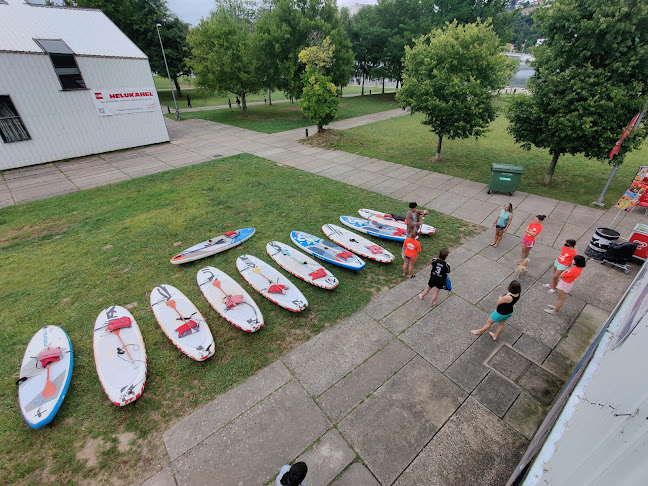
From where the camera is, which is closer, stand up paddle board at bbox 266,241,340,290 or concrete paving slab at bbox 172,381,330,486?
concrete paving slab at bbox 172,381,330,486

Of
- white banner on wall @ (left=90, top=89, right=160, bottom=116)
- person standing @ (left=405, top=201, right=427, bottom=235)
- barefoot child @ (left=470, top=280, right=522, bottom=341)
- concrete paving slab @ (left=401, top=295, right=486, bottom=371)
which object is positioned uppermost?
white banner on wall @ (left=90, top=89, right=160, bottom=116)

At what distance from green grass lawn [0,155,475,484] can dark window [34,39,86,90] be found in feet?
25.1

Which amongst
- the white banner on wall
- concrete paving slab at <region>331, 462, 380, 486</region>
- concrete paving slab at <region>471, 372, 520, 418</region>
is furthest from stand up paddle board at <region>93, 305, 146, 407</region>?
the white banner on wall

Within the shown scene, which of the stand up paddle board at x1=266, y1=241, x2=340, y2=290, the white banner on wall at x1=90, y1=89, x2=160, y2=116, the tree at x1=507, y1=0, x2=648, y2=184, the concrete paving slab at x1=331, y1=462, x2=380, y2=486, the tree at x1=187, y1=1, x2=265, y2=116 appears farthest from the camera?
the tree at x1=187, y1=1, x2=265, y2=116

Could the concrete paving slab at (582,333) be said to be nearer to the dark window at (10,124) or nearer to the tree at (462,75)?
the tree at (462,75)

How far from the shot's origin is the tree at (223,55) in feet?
77.5

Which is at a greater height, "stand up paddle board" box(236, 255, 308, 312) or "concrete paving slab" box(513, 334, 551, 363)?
"stand up paddle board" box(236, 255, 308, 312)

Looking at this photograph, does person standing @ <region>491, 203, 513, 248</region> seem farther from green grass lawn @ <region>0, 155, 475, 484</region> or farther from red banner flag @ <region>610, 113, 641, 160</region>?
red banner flag @ <region>610, 113, 641, 160</region>

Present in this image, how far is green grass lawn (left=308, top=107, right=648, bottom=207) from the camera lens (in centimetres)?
1302

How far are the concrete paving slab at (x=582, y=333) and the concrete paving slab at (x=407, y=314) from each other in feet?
8.02

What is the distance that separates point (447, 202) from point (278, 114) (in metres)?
23.3

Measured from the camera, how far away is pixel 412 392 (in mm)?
5262

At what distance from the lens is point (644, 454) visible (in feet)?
4.21

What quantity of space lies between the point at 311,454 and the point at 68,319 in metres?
6.24
